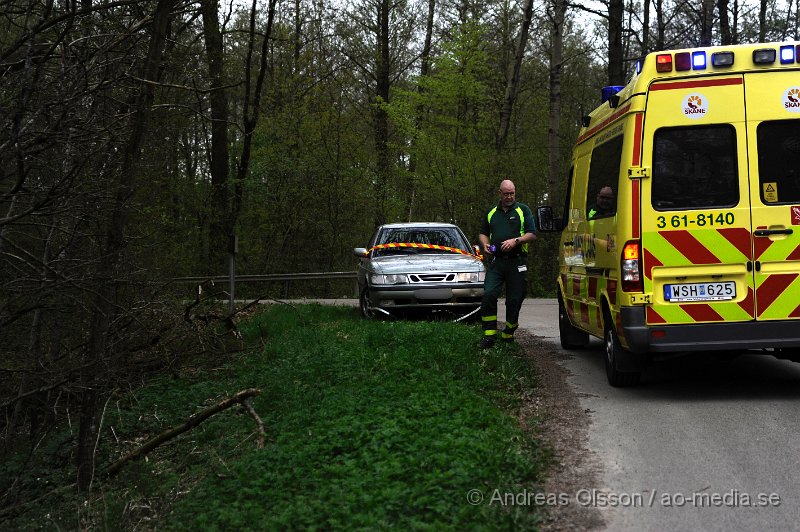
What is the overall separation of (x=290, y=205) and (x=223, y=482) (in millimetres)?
23082

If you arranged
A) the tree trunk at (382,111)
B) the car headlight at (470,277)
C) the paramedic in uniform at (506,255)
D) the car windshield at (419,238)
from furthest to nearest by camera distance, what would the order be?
1. the tree trunk at (382,111)
2. the car windshield at (419,238)
3. the car headlight at (470,277)
4. the paramedic in uniform at (506,255)

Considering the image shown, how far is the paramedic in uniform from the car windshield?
4461 mm

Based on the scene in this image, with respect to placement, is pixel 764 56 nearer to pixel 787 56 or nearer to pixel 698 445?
pixel 787 56

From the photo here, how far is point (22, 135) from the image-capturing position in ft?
18.5

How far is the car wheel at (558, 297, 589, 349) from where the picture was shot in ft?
37.0

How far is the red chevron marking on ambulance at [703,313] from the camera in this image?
753cm

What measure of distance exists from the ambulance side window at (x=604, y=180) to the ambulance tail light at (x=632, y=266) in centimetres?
47

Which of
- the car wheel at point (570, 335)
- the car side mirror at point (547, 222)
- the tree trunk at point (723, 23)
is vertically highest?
the tree trunk at point (723, 23)

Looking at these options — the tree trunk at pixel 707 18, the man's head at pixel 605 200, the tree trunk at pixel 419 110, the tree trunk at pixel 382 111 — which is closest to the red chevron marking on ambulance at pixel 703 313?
the man's head at pixel 605 200

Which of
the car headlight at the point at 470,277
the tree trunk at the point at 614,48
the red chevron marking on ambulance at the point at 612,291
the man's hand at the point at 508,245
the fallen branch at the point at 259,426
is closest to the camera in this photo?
the fallen branch at the point at 259,426

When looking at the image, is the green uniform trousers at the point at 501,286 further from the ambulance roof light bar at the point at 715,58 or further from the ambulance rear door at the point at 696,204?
the ambulance roof light bar at the point at 715,58

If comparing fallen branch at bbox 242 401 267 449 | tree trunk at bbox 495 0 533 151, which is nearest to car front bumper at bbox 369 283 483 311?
fallen branch at bbox 242 401 267 449

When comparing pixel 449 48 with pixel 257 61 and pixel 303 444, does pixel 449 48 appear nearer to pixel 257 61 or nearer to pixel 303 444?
pixel 257 61

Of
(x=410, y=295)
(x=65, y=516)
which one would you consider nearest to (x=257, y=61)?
(x=410, y=295)
